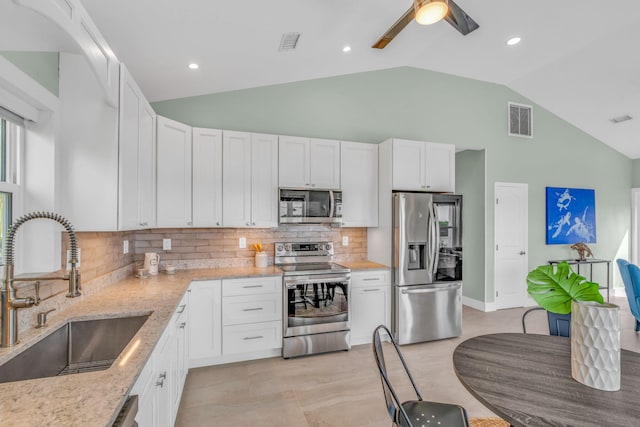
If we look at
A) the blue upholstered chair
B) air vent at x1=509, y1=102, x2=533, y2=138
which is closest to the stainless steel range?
the blue upholstered chair

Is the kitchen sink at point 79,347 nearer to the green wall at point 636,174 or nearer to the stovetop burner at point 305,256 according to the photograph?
the stovetop burner at point 305,256

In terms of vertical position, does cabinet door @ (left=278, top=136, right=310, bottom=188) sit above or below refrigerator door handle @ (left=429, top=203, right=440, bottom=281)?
above

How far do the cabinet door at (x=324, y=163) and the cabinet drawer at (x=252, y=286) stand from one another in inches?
47.2

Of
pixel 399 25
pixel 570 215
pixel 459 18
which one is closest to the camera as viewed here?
pixel 459 18

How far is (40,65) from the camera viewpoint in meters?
1.62

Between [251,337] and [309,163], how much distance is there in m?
1.98

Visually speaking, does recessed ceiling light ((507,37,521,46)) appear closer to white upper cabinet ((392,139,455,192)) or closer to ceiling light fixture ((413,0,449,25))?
white upper cabinet ((392,139,455,192))

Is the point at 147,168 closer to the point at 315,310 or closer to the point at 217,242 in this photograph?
the point at 217,242

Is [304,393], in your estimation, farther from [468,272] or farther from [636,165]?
[636,165]

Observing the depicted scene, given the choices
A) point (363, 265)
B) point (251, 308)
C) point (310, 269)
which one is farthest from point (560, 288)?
point (251, 308)

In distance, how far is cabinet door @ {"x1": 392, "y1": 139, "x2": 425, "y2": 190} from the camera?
3666 mm

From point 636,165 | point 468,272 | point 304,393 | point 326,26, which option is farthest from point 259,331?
point 636,165

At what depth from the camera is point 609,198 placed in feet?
19.3

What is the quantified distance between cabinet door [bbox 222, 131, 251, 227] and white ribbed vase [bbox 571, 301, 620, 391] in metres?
2.85
